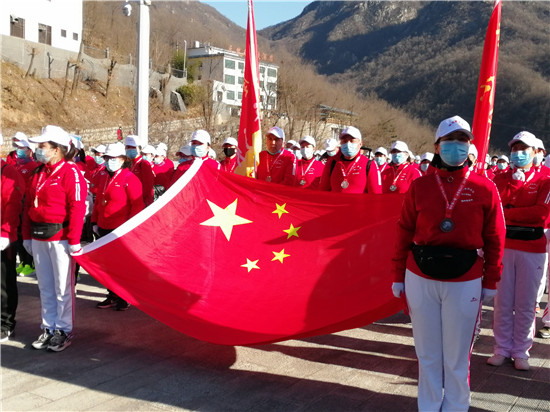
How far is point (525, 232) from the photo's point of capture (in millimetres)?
5332

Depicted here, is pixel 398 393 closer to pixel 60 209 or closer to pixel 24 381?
pixel 24 381

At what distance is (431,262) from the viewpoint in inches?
149

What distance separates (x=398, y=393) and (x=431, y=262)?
1598mm

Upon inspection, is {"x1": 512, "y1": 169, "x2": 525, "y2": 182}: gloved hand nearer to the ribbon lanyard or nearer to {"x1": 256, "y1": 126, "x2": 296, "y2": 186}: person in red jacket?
the ribbon lanyard

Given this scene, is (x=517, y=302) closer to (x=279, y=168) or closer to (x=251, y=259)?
(x=251, y=259)

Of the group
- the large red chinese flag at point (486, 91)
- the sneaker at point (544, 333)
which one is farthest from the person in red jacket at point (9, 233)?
the sneaker at point (544, 333)

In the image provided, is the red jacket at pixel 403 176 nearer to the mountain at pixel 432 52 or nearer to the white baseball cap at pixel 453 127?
the white baseball cap at pixel 453 127

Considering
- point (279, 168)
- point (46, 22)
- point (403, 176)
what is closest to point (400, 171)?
point (403, 176)

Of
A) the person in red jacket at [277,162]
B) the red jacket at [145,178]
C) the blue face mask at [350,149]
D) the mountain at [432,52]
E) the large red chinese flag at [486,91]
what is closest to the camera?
the large red chinese flag at [486,91]

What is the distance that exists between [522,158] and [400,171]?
13.6 feet

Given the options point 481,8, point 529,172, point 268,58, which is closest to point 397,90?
point 268,58

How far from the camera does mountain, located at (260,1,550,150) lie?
272 feet

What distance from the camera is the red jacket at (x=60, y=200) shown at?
18.1 feet

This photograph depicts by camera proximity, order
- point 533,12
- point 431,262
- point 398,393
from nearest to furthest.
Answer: point 431,262
point 398,393
point 533,12
